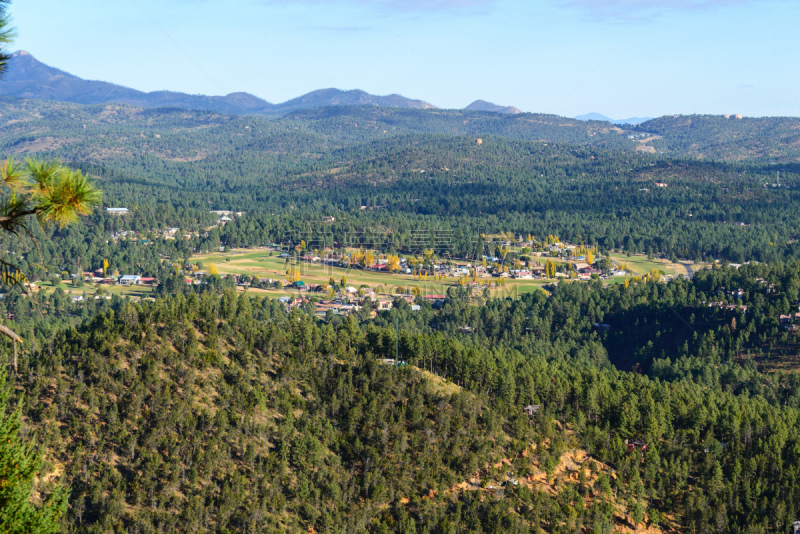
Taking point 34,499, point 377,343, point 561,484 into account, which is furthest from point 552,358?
point 34,499

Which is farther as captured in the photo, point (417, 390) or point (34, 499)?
point (417, 390)

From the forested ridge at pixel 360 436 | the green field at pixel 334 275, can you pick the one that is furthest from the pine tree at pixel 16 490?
the green field at pixel 334 275

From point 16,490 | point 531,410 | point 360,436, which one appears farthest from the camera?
point 531,410

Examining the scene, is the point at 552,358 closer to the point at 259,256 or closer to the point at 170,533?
the point at 170,533

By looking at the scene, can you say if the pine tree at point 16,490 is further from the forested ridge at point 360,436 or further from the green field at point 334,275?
the green field at point 334,275

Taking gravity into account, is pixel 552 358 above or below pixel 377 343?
below

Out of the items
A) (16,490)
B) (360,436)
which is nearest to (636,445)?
(360,436)

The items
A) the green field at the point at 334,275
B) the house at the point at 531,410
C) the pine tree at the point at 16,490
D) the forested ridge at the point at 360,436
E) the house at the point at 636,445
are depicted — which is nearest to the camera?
the pine tree at the point at 16,490

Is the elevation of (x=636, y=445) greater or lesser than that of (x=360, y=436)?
lesser

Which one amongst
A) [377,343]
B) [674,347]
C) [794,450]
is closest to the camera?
[794,450]

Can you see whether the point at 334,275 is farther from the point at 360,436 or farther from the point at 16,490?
the point at 16,490

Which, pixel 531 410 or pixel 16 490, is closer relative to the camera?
pixel 16 490
